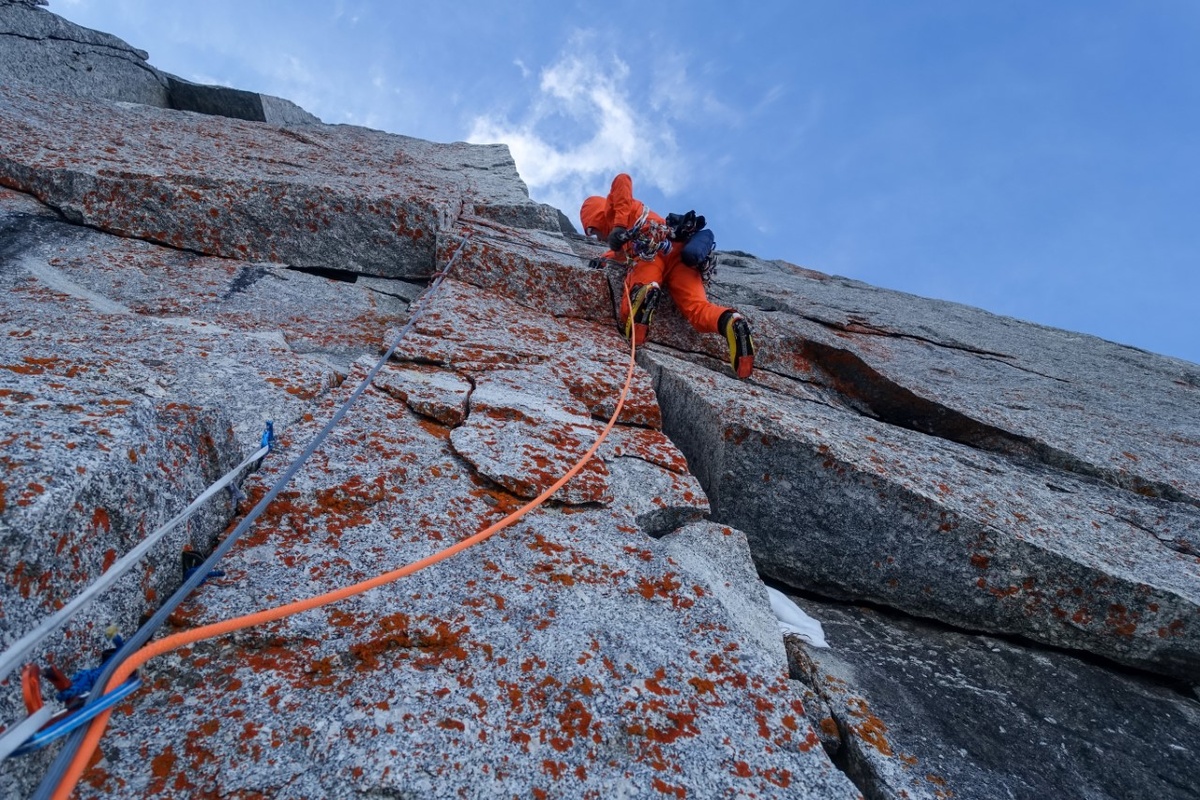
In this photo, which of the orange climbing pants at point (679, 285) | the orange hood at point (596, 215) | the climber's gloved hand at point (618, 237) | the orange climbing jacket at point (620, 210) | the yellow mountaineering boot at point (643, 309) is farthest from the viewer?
the orange hood at point (596, 215)

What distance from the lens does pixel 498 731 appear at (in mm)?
1336

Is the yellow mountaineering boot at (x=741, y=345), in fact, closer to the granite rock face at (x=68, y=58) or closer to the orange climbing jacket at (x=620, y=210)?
the orange climbing jacket at (x=620, y=210)

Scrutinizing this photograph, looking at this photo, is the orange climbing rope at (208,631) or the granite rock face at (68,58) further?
the granite rock face at (68,58)

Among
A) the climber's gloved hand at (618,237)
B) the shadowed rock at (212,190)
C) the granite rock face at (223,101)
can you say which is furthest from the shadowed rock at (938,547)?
the granite rock face at (223,101)

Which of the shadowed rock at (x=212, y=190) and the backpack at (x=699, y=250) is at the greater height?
the backpack at (x=699, y=250)

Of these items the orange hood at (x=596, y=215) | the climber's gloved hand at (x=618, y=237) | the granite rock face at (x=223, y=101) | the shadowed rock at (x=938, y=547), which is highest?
the granite rock face at (x=223, y=101)

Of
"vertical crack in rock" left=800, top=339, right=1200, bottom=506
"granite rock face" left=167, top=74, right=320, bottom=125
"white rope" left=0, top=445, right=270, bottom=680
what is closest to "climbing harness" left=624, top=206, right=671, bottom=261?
"vertical crack in rock" left=800, top=339, right=1200, bottom=506

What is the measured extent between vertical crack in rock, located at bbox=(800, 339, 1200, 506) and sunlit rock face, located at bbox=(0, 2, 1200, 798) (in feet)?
0.08

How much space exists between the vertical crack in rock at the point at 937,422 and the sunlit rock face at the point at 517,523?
25 millimetres

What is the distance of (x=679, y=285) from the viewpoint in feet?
16.9

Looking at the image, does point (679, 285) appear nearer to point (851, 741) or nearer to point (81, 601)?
point (851, 741)

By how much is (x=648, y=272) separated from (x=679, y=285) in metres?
0.30

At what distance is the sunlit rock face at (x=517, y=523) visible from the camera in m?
1.29

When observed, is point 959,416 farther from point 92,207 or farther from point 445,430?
point 92,207
